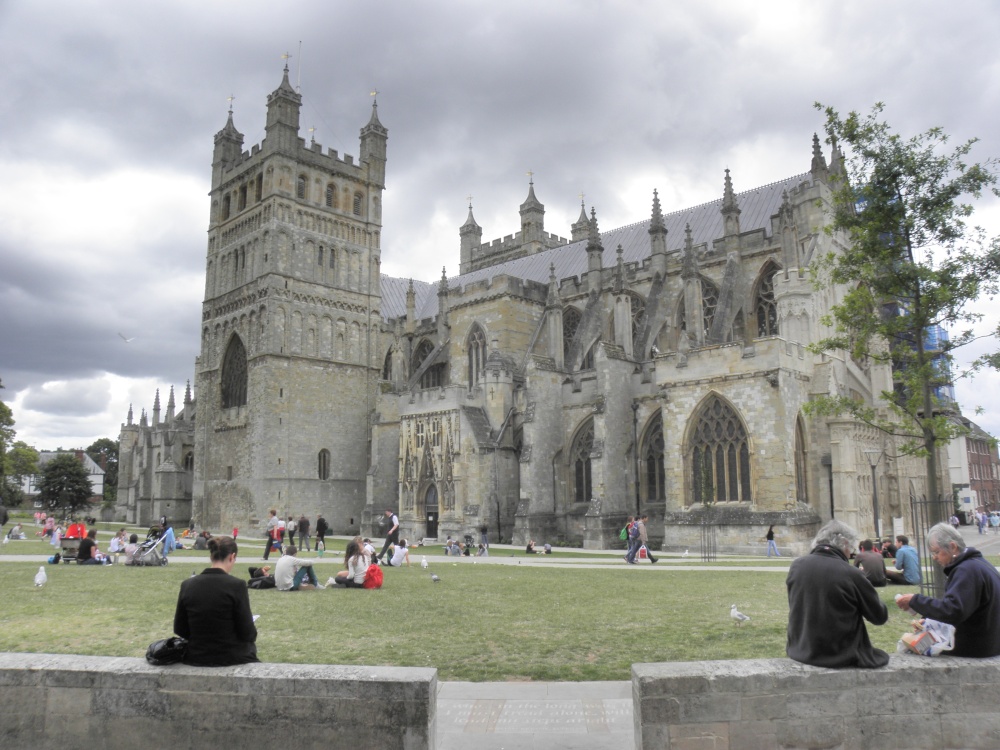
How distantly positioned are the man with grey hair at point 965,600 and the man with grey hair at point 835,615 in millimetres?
337

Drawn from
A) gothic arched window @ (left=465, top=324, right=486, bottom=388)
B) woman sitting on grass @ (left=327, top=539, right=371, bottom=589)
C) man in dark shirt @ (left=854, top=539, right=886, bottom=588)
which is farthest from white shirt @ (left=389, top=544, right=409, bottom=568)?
gothic arched window @ (left=465, top=324, right=486, bottom=388)

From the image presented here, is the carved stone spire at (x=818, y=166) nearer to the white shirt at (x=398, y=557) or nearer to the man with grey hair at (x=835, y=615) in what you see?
the white shirt at (x=398, y=557)

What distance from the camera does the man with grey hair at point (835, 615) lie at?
5.12 metres

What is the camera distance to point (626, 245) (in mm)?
44562

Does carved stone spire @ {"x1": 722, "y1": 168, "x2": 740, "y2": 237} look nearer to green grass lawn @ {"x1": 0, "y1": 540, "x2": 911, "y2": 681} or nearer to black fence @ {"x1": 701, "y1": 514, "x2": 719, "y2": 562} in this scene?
black fence @ {"x1": 701, "y1": 514, "x2": 719, "y2": 562}

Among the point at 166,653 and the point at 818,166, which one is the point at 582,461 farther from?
the point at 166,653

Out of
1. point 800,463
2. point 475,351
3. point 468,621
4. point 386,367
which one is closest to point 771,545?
point 800,463

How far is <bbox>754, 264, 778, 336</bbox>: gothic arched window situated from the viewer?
33.1 m

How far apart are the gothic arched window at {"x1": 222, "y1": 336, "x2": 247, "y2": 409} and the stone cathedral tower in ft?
0.28

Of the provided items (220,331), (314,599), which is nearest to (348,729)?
(314,599)

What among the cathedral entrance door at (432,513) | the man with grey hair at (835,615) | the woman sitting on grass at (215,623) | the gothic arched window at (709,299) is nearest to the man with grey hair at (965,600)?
the man with grey hair at (835,615)

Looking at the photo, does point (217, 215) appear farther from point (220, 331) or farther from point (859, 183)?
point (859, 183)

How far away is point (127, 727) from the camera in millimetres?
5258

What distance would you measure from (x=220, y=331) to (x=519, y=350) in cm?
2008
